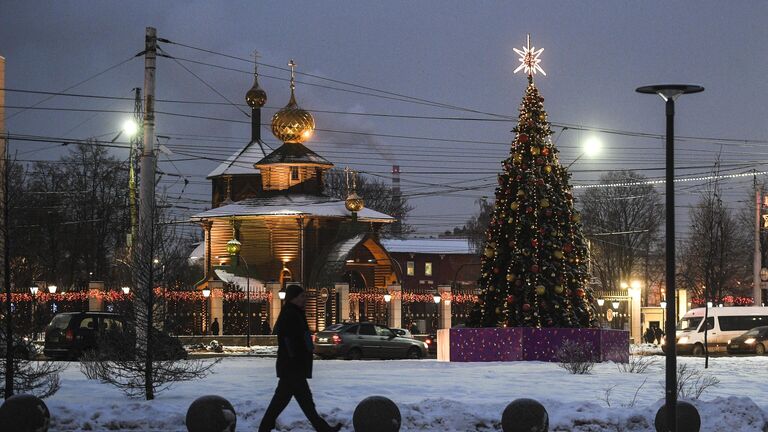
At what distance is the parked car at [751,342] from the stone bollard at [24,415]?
37860mm

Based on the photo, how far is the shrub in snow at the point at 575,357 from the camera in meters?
28.1

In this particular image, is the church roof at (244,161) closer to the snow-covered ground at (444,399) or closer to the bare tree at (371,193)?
the bare tree at (371,193)

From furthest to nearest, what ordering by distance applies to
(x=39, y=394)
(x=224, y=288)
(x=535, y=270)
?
1. (x=224, y=288)
2. (x=535, y=270)
3. (x=39, y=394)

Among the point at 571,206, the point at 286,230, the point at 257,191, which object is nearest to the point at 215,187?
the point at 257,191

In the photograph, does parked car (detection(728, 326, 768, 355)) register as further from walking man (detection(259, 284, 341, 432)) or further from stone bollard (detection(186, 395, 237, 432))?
walking man (detection(259, 284, 341, 432))

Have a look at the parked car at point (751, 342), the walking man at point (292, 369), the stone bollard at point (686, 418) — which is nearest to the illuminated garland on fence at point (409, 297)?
the parked car at point (751, 342)

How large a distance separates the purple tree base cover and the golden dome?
116 feet

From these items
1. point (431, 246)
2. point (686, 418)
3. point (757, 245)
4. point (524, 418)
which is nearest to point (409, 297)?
point (757, 245)

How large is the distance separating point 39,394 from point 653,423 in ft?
30.5

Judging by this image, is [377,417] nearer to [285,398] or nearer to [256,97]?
[285,398]

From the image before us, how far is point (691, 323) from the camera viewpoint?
5600cm

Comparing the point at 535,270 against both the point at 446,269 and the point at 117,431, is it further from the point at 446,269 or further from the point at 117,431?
the point at 446,269

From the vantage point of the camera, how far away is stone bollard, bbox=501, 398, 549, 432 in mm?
18219

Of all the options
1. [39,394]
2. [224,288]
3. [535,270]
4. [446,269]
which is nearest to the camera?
[39,394]
